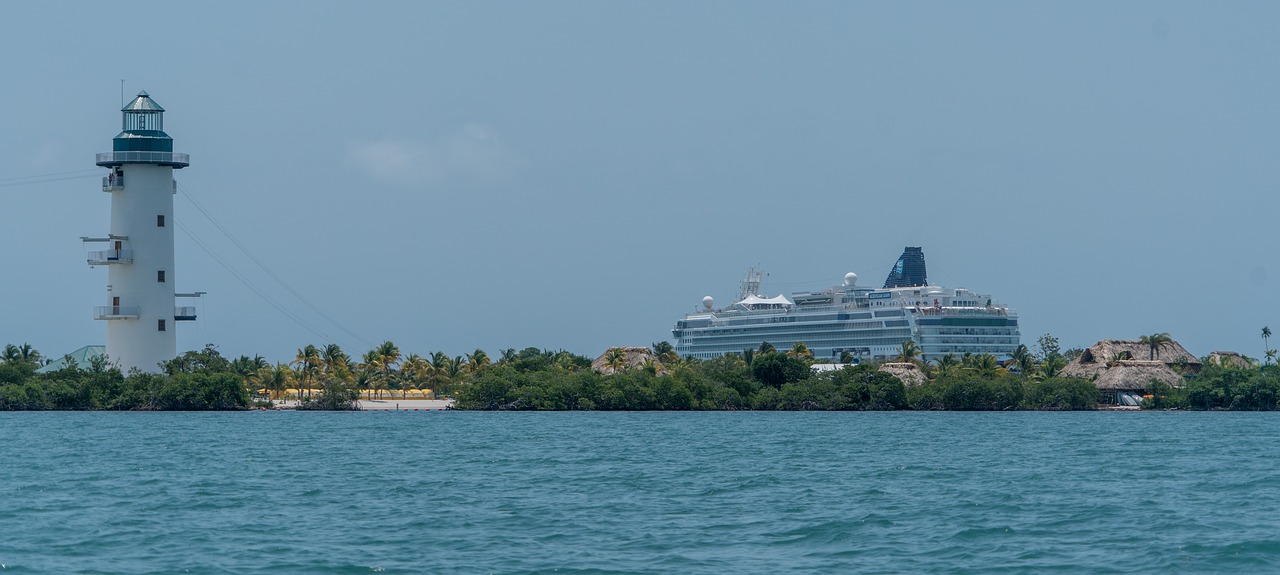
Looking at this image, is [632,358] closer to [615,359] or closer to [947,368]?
[615,359]

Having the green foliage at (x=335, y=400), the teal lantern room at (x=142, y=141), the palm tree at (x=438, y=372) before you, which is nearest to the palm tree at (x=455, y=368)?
the palm tree at (x=438, y=372)

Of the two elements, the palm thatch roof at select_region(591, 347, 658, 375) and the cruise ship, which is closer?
the palm thatch roof at select_region(591, 347, 658, 375)

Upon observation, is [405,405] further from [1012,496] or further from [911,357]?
[1012,496]

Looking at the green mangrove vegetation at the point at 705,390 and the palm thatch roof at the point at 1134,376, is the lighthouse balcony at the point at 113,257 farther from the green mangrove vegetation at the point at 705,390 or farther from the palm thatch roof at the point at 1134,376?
the palm thatch roof at the point at 1134,376

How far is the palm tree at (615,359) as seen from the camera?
12550 centimetres

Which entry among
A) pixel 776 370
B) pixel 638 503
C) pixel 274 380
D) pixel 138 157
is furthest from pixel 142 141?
pixel 638 503

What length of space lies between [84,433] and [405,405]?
141ft

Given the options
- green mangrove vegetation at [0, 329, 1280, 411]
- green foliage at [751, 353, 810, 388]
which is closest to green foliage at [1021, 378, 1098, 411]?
green mangrove vegetation at [0, 329, 1280, 411]

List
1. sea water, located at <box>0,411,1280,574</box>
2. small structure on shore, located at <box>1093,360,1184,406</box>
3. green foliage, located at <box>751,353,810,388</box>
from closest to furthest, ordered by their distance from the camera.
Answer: sea water, located at <box>0,411,1280,574</box> → green foliage, located at <box>751,353,810,388</box> → small structure on shore, located at <box>1093,360,1184,406</box>

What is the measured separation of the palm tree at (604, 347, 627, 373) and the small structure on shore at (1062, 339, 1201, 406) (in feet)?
108

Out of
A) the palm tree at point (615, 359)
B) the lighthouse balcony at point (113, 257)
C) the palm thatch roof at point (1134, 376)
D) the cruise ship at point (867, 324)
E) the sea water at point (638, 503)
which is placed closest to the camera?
the sea water at point (638, 503)

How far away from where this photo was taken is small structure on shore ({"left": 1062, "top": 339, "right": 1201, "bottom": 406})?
109m

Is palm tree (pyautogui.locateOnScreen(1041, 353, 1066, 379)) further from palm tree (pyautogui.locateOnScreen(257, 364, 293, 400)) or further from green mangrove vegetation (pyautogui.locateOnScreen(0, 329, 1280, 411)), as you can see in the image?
palm tree (pyautogui.locateOnScreen(257, 364, 293, 400))

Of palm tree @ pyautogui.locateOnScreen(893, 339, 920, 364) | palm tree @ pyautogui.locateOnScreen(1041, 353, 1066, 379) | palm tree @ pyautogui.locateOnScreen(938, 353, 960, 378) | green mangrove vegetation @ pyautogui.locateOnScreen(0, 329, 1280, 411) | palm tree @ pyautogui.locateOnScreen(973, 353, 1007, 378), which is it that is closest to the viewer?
green mangrove vegetation @ pyautogui.locateOnScreen(0, 329, 1280, 411)
